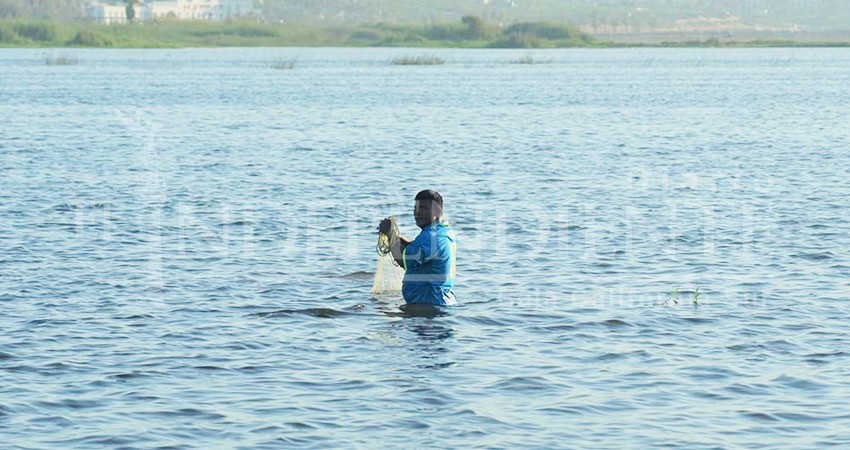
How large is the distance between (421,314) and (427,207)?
6.05 ft

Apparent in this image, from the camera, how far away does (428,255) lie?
1845 cm

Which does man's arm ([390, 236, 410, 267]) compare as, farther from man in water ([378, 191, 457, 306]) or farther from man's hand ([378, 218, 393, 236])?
man's hand ([378, 218, 393, 236])

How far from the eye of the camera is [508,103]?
87.7m

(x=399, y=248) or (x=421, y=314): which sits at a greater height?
(x=399, y=248)

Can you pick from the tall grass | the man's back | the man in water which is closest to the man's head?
the man in water

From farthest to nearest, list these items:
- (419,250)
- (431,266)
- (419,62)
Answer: (419,62)
(431,266)
(419,250)

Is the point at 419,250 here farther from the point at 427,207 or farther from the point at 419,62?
the point at 419,62

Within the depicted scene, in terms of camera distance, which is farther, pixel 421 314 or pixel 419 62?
pixel 419 62

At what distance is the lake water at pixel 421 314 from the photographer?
46.5 ft

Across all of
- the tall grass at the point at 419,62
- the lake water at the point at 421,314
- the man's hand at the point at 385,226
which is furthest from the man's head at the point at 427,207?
the tall grass at the point at 419,62

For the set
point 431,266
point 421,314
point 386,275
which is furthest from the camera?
point 386,275

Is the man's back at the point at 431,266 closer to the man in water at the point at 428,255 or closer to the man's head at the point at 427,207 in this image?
the man in water at the point at 428,255

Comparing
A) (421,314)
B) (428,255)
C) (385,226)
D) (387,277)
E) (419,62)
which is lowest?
(419,62)

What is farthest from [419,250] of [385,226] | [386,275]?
[386,275]
